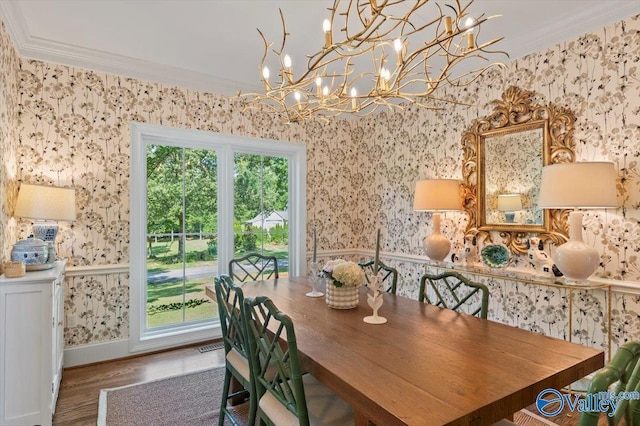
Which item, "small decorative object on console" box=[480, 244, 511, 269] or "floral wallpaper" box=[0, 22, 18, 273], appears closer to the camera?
"floral wallpaper" box=[0, 22, 18, 273]

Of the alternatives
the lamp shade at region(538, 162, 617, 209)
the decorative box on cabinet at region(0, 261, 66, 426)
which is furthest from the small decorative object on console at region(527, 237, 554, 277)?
the decorative box on cabinet at region(0, 261, 66, 426)

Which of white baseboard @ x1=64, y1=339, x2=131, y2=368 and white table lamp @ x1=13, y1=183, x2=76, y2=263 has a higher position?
white table lamp @ x1=13, y1=183, x2=76, y2=263

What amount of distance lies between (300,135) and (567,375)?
361cm

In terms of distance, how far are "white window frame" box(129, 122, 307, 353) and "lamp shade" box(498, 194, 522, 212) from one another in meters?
2.18

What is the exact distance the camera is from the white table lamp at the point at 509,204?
3.07m

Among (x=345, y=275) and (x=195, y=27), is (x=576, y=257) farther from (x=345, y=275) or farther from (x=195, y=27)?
(x=195, y=27)

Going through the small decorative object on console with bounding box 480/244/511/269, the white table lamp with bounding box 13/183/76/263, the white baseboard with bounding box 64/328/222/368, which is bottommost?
the white baseboard with bounding box 64/328/222/368

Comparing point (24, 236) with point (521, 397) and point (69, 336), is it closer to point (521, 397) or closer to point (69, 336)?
point (69, 336)

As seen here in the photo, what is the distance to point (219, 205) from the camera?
12.8 feet

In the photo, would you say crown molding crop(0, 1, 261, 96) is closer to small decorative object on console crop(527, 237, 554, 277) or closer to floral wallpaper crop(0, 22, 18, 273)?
floral wallpaper crop(0, 22, 18, 273)

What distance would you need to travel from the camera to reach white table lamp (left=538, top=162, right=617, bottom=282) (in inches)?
90.2

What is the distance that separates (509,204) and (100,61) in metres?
3.83

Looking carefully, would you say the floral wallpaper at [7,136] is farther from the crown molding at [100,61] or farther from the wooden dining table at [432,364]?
the wooden dining table at [432,364]

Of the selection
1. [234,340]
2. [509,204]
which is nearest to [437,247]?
[509,204]
